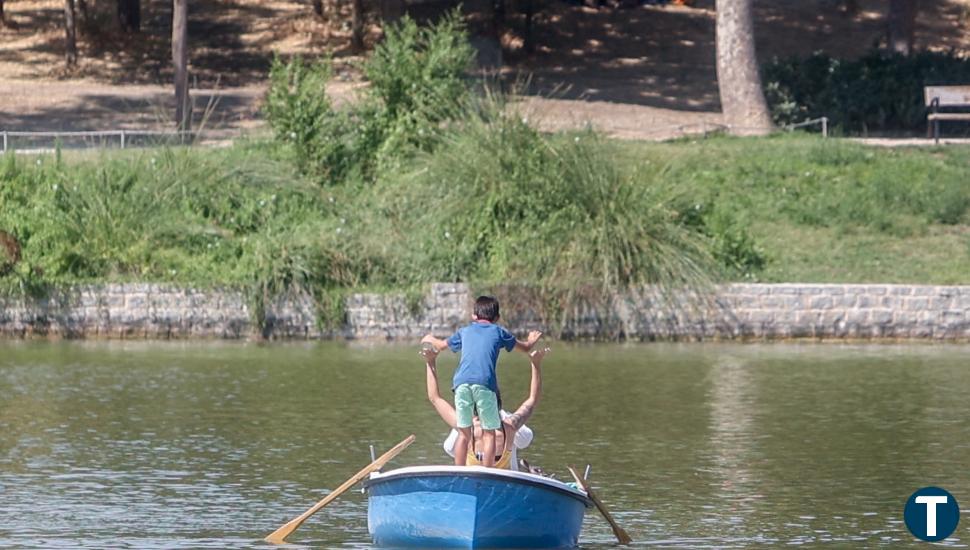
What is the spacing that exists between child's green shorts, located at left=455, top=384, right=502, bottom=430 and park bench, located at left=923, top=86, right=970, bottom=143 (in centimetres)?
2268

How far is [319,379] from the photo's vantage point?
23.3 meters

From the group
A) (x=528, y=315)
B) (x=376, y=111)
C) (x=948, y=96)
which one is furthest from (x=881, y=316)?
(x=376, y=111)

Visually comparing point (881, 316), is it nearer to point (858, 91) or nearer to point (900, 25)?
point (858, 91)

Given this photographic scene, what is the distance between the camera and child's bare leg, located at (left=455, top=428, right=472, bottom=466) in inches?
540

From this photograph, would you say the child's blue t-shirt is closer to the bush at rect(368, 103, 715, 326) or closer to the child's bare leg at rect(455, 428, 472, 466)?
the child's bare leg at rect(455, 428, 472, 466)

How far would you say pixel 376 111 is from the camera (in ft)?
107

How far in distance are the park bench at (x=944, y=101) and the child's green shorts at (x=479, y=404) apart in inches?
893

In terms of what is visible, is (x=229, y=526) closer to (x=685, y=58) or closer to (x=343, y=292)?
(x=343, y=292)

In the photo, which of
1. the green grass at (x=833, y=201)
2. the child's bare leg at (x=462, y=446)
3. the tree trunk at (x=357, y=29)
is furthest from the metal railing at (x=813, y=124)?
the child's bare leg at (x=462, y=446)

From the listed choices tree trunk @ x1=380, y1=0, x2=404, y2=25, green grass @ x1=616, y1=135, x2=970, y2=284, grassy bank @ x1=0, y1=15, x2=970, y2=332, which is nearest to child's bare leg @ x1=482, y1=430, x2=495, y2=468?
grassy bank @ x1=0, y1=15, x2=970, y2=332

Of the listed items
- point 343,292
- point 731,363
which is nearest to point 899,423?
point 731,363

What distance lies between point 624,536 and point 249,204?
58.0 ft

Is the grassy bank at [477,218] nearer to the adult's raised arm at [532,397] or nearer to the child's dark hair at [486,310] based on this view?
the adult's raised arm at [532,397]

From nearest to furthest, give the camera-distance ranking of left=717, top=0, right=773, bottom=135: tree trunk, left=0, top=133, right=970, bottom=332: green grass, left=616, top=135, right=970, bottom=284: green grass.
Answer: left=0, top=133, right=970, bottom=332: green grass, left=616, top=135, right=970, bottom=284: green grass, left=717, top=0, right=773, bottom=135: tree trunk
